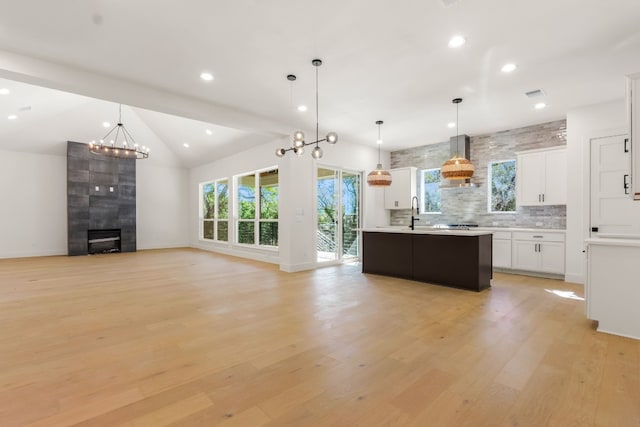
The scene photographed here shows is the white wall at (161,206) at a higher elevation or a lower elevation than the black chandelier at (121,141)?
lower

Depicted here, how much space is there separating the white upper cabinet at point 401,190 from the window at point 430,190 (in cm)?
33

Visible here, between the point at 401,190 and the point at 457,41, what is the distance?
5.20 m

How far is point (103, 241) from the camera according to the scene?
32.0ft

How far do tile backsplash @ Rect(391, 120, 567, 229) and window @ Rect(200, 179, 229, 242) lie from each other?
5.58 metres

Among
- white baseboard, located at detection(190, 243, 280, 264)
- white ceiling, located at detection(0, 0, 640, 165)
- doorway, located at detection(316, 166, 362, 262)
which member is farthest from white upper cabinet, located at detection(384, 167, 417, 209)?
white baseboard, located at detection(190, 243, 280, 264)

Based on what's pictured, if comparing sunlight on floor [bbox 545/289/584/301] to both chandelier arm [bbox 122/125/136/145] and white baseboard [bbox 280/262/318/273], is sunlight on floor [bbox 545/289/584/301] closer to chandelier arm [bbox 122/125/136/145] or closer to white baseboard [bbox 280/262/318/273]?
white baseboard [bbox 280/262/318/273]

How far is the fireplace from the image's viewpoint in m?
9.49

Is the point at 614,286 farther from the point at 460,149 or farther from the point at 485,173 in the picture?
the point at 460,149

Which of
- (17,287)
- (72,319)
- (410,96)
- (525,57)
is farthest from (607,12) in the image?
(17,287)

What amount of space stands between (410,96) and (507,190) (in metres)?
3.59

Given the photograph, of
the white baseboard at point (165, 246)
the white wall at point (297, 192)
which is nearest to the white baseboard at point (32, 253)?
the white baseboard at point (165, 246)

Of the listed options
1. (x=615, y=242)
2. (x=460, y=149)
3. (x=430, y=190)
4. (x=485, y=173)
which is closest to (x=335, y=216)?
(x=430, y=190)

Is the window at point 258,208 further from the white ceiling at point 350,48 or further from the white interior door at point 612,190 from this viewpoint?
the white interior door at point 612,190

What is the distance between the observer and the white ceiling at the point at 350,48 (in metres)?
2.90
